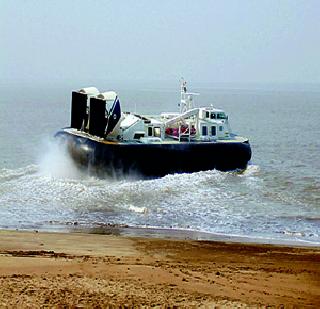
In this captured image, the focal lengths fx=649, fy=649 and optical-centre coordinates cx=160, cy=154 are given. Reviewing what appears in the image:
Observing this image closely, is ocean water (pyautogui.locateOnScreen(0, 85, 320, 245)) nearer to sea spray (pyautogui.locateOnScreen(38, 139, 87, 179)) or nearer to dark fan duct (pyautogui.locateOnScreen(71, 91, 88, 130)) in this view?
sea spray (pyautogui.locateOnScreen(38, 139, 87, 179))

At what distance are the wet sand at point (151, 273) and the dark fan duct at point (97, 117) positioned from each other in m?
9.25

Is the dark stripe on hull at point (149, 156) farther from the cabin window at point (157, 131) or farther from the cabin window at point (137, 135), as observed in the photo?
the cabin window at point (157, 131)

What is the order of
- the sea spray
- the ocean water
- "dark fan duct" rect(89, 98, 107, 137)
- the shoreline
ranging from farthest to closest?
"dark fan duct" rect(89, 98, 107, 137)
the sea spray
the ocean water
the shoreline

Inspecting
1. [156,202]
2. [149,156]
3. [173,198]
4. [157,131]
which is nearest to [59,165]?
[149,156]

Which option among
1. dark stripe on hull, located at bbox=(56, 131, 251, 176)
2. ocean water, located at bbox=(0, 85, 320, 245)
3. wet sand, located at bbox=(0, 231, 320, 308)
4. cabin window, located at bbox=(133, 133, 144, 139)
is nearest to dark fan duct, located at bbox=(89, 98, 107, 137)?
dark stripe on hull, located at bbox=(56, 131, 251, 176)

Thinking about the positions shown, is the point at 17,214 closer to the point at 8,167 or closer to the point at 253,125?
the point at 8,167

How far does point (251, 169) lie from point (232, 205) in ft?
22.3

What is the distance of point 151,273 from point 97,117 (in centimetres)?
1272

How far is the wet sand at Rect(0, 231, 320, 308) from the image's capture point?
7.93 m

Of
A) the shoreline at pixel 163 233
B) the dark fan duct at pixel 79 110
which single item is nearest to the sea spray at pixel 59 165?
the dark fan duct at pixel 79 110

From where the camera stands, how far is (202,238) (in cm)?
1297

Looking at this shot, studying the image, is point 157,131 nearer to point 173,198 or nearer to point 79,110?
point 79,110

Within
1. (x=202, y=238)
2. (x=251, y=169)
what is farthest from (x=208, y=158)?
(x=202, y=238)

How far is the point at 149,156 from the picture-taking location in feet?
67.2
